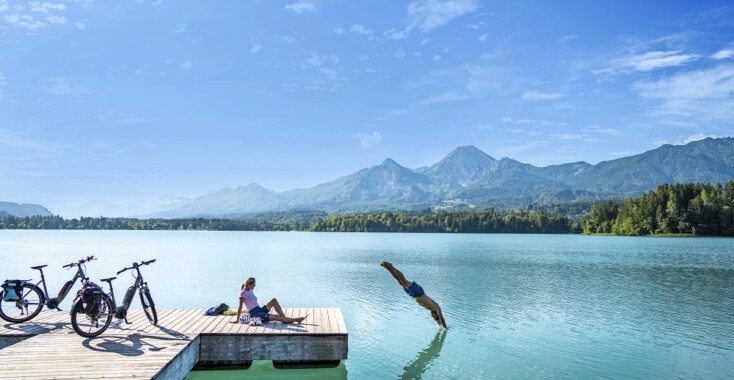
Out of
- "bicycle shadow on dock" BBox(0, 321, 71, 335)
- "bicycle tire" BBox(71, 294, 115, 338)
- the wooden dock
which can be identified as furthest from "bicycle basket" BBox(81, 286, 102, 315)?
"bicycle shadow on dock" BBox(0, 321, 71, 335)

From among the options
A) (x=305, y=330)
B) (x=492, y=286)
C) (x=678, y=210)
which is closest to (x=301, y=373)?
(x=305, y=330)

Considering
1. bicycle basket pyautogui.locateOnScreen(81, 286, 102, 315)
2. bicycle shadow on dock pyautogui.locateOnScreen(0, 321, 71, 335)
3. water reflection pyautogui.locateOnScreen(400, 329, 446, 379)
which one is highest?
bicycle basket pyautogui.locateOnScreen(81, 286, 102, 315)

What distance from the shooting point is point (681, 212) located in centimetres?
13412

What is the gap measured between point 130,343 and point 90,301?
1.82m

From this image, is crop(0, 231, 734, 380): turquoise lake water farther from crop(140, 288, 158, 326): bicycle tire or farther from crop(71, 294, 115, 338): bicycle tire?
crop(71, 294, 115, 338): bicycle tire

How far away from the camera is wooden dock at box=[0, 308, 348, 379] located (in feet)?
34.1

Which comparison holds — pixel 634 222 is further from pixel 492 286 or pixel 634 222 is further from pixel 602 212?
pixel 492 286

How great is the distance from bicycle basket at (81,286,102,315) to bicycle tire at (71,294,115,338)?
0.11 meters

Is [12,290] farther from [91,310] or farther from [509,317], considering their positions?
[509,317]

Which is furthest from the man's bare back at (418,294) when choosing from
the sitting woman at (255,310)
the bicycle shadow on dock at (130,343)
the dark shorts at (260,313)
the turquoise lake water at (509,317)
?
the bicycle shadow on dock at (130,343)

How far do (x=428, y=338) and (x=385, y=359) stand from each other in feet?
11.4

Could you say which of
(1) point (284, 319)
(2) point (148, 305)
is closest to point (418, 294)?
(1) point (284, 319)

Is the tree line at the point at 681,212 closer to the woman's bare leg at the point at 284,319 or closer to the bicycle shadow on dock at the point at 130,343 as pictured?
the woman's bare leg at the point at 284,319

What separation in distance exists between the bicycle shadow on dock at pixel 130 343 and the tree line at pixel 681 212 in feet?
492
